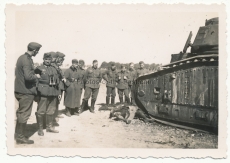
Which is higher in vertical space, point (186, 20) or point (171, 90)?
point (186, 20)

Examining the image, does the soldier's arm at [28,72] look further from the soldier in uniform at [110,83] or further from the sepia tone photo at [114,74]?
the soldier in uniform at [110,83]

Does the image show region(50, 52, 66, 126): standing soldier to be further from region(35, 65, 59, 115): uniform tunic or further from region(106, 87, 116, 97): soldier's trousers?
region(106, 87, 116, 97): soldier's trousers

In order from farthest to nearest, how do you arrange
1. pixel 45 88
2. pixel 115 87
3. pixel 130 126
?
pixel 115 87
pixel 130 126
pixel 45 88

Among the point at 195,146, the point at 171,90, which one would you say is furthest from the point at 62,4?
the point at 195,146

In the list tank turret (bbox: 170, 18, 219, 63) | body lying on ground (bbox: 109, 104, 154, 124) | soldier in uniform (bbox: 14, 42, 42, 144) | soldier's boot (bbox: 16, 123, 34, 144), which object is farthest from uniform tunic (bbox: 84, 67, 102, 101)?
tank turret (bbox: 170, 18, 219, 63)

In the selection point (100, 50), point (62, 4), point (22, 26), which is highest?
point (62, 4)

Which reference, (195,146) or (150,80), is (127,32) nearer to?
(150,80)

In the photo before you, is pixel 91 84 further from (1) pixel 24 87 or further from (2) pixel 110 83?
(1) pixel 24 87

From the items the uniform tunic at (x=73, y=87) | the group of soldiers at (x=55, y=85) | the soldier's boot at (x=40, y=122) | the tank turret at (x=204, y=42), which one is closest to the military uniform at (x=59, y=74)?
the group of soldiers at (x=55, y=85)
